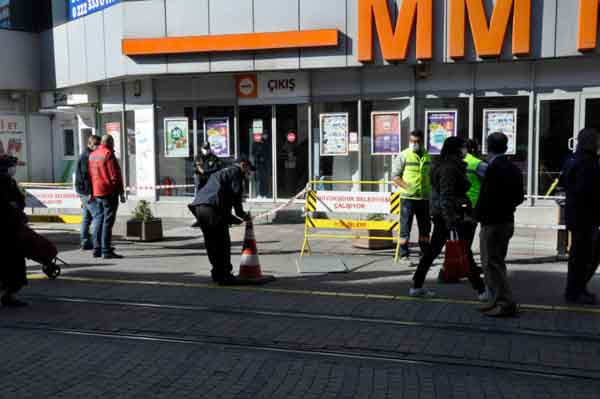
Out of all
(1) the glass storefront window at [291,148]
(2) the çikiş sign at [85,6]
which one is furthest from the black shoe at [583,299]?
(2) the çikiş sign at [85,6]

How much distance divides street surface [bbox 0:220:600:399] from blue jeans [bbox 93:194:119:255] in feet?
3.54

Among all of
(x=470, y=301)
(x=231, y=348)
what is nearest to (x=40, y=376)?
(x=231, y=348)

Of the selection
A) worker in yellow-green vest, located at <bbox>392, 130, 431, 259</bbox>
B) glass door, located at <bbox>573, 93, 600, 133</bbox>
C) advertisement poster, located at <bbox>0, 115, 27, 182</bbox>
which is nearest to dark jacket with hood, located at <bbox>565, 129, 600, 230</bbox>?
worker in yellow-green vest, located at <bbox>392, 130, 431, 259</bbox>

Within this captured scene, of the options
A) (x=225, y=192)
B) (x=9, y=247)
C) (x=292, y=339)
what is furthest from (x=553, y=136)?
(x=9, y=247)

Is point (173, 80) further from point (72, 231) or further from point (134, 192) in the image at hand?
point (72, 231)

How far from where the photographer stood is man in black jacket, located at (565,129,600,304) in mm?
7391

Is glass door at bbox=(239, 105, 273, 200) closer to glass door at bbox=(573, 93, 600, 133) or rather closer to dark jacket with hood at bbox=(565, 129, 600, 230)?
glass door at bbox=(573, 93, 600, 133)

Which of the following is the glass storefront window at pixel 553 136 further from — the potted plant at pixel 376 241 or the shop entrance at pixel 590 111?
the potted plant at pixel 376 241

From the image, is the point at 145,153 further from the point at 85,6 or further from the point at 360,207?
the point at 360,207

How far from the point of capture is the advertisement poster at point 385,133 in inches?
580

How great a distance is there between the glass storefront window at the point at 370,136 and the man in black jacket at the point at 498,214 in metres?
7.84

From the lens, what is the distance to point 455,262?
27.7ft

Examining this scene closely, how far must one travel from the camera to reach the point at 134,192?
1744cm

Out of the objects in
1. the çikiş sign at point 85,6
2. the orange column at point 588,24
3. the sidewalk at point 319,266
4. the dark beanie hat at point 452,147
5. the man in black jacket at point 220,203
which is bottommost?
the sidewalk at point 319,266
